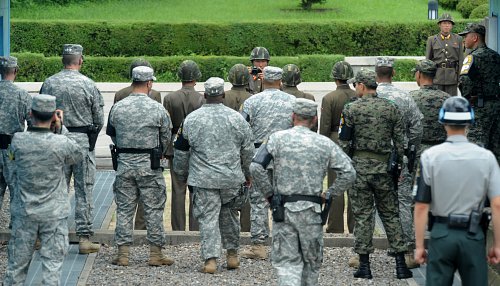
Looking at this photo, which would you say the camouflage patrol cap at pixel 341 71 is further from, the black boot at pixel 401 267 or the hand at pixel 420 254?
the hand at pixel 420 254

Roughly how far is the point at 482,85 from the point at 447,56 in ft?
18.8

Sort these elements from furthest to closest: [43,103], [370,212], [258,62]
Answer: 1. [258,62]
2. [370,212]
3. [43,103]

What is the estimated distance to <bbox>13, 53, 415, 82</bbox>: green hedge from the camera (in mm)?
27359

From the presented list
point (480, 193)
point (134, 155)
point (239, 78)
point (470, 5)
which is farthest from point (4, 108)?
point (470, 5)

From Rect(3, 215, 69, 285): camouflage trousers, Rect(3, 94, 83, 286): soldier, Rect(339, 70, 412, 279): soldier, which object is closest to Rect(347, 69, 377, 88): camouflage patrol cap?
Rect(339, 70, 412, 279): soldier

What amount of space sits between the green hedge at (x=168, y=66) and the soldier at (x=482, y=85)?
13.2 meters

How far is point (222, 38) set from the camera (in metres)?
30.4

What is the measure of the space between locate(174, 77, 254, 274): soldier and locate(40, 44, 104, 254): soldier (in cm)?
135

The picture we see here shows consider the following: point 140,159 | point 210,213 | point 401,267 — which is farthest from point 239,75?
point 401,267

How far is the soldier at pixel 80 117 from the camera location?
41.1ft

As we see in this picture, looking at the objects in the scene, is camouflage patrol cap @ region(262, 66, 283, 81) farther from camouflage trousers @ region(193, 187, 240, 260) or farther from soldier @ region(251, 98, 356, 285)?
soldier @ region(251, 98, 356, 285)

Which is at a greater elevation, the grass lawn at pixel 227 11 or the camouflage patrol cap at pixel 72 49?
the camouflage patrol cap at pixel 72 49

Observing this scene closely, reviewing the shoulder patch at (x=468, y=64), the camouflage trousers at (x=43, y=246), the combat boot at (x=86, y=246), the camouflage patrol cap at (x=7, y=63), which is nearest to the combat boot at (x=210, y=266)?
the combat boot at (x=86, y=246)

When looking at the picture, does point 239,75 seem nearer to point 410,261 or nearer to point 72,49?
point 72,49
